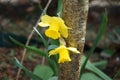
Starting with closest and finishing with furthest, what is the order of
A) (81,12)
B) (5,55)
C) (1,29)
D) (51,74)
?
(81,12) → (51,74) → (5,55) → (1,29)

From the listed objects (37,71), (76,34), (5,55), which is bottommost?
(5,55)

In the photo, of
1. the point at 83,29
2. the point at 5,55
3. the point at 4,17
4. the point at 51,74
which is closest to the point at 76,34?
the point at 83,29

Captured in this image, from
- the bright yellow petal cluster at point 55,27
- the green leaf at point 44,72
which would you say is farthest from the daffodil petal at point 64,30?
the green leaf at point 44,72

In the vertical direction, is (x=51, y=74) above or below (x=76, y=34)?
below

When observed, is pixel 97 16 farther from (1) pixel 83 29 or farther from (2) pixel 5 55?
(1) pixel 83 29

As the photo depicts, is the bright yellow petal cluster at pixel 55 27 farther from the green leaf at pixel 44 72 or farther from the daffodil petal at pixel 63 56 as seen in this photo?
the green leaf at pixel 44 72

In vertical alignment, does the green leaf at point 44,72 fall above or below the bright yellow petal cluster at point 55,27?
below

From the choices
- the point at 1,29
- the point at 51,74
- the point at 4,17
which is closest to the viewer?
the point at 51,74
